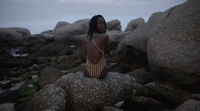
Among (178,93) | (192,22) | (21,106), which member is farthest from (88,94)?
(192,22)

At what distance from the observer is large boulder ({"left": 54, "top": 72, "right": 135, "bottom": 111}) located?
9.39 ft

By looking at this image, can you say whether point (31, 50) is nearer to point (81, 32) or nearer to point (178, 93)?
point (81, 32)

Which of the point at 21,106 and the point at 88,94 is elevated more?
the point at 88,94

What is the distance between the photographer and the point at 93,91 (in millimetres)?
2924

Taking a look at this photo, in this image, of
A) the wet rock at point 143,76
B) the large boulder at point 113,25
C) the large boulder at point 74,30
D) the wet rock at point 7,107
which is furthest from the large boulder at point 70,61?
the large boulder at point 113,25

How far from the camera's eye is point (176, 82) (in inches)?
140

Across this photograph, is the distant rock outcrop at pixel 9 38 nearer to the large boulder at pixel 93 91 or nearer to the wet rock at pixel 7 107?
the wet rock at pixel 7 107

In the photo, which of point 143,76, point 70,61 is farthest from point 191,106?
point 70,61

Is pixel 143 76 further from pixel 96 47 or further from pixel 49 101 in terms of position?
pixel 49 101

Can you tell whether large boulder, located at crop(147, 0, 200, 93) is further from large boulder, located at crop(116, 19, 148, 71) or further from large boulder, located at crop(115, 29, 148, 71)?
large boulder, located at crop(115, 29, 148, 71)

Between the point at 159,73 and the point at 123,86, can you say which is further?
the point at 159,73

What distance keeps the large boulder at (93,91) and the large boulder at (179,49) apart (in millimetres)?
1064

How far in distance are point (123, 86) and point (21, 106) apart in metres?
2.38

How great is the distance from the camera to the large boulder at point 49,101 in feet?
8.07
